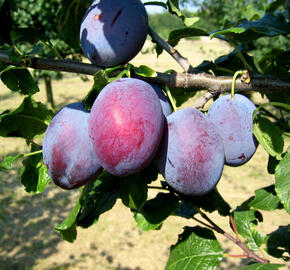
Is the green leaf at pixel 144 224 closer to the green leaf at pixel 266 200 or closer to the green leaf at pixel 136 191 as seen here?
the green leaf at pixel 136 191

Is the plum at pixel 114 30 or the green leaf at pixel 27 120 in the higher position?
the plum at pixel 114 30

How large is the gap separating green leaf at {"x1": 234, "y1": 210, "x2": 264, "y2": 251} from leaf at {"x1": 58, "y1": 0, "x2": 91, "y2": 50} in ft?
2.93

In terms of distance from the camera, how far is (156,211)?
3.56 feet

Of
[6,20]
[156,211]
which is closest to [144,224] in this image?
[156,211]

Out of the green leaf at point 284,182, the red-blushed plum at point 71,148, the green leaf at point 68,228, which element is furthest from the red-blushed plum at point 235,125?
the green leaf at point 68,228

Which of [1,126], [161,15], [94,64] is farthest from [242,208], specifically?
[161,15]

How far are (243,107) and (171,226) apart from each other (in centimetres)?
297

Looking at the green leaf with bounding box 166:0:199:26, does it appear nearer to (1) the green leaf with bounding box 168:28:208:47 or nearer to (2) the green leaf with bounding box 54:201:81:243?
(1) the green leaf with bounding box 168:28:208:47

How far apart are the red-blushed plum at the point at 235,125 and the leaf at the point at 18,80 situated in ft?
1.75

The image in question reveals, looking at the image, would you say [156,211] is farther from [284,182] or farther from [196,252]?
[284,182]

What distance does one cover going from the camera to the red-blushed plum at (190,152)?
0.75 metres

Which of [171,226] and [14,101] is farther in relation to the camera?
[14,101]

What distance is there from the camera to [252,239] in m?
1.28

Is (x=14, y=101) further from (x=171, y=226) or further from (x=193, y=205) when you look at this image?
(x=193, y=205)
